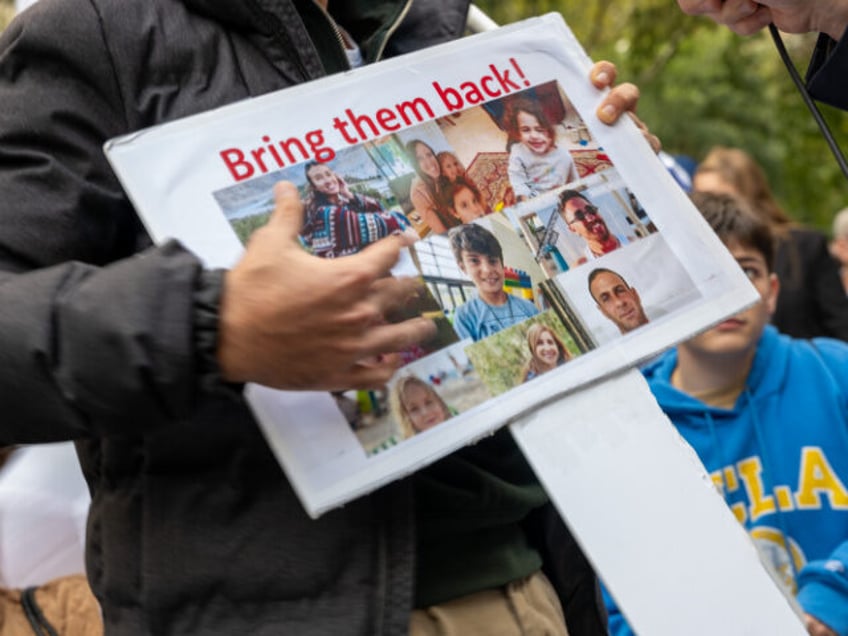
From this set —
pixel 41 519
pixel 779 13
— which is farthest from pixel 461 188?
pixel 41 519

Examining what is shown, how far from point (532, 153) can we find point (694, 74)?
33.2 feet

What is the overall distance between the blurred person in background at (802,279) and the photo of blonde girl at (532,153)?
2645mm

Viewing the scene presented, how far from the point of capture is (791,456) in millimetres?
2432

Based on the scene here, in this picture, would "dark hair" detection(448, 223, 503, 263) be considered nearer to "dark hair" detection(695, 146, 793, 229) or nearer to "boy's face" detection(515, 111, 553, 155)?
"boy's face" detection(515, 111, 553, 155)

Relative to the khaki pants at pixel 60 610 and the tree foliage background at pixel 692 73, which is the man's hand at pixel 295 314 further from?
the tree foliage background at pixel 692 73

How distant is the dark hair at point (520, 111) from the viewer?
1.35 m

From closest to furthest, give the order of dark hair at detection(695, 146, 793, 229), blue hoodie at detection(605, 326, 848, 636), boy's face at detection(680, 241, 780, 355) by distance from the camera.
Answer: blue hoodie at detection(605, 326, 848, 636), boy's face at detection(680, 241, 780, 355), dark hair at detection(695, 146, 793, 229)

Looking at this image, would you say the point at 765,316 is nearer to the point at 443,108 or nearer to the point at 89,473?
the point at 443,108

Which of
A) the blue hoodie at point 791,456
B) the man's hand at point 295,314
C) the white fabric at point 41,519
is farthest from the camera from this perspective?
the blue hoodie at point 791,456

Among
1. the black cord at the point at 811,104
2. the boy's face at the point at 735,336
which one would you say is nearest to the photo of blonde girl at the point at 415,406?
the black cord at the point at 811,104

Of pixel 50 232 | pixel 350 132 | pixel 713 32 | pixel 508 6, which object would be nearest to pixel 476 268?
pixel 350 132

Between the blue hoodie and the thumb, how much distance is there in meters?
1.35

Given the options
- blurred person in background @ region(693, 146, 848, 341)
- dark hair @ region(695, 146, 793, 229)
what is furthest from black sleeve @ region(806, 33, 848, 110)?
dark hair @ region(695, 146, 793, 229)

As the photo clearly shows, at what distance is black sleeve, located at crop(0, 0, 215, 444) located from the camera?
3.30ft
